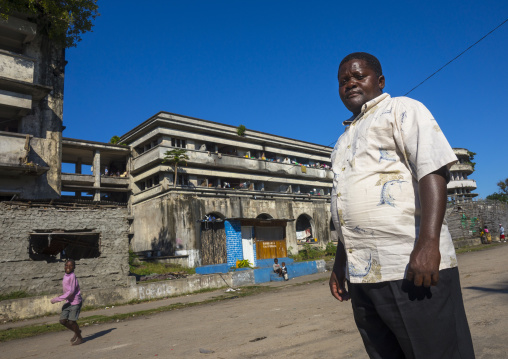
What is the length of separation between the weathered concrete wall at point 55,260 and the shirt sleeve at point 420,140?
1277cm

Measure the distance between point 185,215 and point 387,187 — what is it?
2511 centimetres

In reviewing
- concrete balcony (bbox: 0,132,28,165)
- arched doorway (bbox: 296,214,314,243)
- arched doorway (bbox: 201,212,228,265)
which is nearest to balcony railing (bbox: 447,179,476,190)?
arched doorway (bbox: 296,214,314,243)

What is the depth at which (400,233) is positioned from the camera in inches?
64.3

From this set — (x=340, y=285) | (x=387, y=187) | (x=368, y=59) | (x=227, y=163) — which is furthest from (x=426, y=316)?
(x=227, y=163)

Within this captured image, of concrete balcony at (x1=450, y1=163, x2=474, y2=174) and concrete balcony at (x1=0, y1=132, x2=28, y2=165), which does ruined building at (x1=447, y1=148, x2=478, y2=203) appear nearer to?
concrete balcony at (x1=450, y1=163, x2=474, y2=174)

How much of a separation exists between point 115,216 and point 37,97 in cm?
767

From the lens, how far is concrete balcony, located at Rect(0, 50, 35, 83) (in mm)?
15953

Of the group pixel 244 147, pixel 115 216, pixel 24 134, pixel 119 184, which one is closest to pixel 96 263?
pixel 115 216

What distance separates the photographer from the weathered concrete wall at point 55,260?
448 inches

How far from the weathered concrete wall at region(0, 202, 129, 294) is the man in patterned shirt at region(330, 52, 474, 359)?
12.4m

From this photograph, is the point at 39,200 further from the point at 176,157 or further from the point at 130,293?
the point at 176,157

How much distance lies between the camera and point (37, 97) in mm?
16875

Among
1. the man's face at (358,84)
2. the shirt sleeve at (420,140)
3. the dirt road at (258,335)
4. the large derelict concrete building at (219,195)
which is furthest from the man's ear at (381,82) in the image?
the large derelict concrete building at (219,195)

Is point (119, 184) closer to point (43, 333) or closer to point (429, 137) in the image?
point (43, 333)
